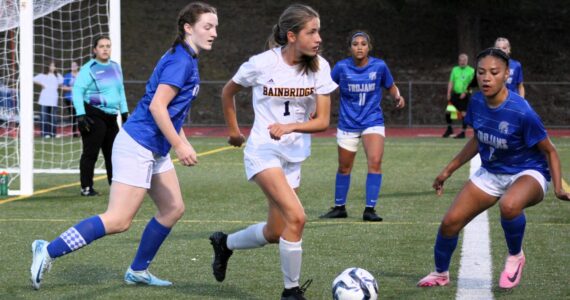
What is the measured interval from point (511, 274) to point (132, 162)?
8.27ft

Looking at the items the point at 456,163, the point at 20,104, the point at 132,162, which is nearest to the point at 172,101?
the point at 132,162

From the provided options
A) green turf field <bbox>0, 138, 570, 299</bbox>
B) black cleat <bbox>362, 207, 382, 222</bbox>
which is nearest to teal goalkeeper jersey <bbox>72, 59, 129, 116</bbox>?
green turf field <bbox>0, 138, 570, 299</bbox>

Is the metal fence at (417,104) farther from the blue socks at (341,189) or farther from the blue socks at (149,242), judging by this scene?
the blue socks at (149,242)

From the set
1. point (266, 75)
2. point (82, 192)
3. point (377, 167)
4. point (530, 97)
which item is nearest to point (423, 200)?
point (377, 167)

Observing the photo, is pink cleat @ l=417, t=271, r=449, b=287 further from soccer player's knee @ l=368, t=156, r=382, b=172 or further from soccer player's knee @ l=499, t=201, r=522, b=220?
soccer player's knee @ l=368, t=156, r=382, b=172

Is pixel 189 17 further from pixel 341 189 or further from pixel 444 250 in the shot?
pixel 341 189

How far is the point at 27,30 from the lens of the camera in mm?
12406

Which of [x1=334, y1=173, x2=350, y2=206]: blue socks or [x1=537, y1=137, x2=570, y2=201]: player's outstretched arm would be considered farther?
[x1=334, y1=173, x2=350, y2=206]: blue socks

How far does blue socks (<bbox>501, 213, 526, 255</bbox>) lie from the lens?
6848 millimetres

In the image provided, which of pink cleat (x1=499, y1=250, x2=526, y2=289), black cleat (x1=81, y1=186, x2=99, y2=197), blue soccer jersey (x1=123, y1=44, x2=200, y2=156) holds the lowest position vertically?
black cleat (x1=81, y1=186, x2=99, y2=197)

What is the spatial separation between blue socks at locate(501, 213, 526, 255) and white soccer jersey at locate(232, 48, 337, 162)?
4.73ft

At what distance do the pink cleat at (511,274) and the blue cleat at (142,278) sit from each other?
217 cm

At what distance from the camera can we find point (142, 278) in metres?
6.96

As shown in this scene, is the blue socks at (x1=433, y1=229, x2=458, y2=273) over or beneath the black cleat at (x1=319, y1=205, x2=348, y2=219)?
over
